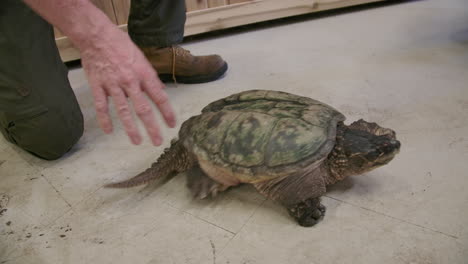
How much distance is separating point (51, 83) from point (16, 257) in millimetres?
790

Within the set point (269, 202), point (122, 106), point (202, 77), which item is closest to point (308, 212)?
point (269, 202)

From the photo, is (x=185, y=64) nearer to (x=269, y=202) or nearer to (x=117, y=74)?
(x=269, y=202)

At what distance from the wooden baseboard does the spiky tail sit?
1.84 meters

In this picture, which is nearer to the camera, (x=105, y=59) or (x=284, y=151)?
(x=105, y=59)

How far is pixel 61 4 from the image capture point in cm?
92

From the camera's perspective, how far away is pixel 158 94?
3.12 ft

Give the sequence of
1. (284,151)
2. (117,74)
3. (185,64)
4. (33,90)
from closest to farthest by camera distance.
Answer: (117,74)
(284,151)
(33,90)
(185,64)

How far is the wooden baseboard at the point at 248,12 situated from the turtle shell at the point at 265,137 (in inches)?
77.2

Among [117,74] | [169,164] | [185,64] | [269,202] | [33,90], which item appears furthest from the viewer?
[185,64]

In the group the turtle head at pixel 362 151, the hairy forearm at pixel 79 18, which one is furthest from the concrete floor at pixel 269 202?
the hairy forearm at pixel 79 18

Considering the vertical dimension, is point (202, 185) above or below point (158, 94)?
below

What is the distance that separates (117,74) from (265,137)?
0.54m

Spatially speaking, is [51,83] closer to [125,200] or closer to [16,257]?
[125,200]

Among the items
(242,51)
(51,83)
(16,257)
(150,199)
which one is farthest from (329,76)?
(16,257)
